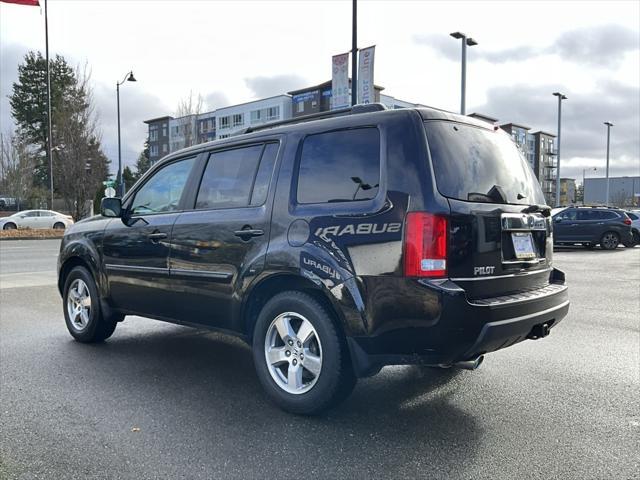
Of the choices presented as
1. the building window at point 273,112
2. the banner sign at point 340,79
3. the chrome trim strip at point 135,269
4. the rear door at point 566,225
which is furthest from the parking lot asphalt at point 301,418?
the building window at point 273,112

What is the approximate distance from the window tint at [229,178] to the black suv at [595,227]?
61.0ft

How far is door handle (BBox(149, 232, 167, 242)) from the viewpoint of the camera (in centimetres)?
462

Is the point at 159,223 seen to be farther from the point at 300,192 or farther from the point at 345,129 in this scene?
the point at 345,129

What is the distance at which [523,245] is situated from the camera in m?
3.72

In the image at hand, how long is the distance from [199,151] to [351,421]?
2.57m

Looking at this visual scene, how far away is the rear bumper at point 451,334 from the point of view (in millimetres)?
3102

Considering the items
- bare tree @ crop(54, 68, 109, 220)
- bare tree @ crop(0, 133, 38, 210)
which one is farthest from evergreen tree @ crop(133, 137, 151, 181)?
bare tree @ crop(54, 68, 109, 220)

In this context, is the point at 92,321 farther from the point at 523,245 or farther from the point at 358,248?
the point at 523,245

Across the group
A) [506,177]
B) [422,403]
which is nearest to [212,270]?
[422,403]

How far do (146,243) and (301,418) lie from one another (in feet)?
7.16

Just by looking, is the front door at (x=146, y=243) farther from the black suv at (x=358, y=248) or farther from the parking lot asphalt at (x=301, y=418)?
the parking lot asphalt at (x=301, y=418)

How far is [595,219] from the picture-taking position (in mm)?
20547

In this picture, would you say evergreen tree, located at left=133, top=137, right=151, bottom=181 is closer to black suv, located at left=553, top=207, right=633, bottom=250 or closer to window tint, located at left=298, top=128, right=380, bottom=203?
black suv, located at left=553, top=207, right=633, bottom=250

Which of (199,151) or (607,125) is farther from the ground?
(607,125)
